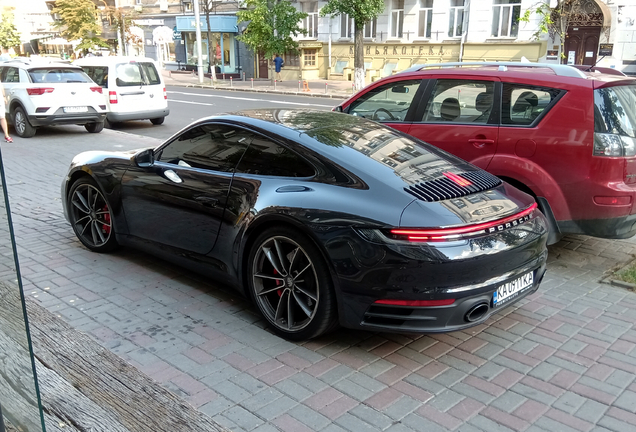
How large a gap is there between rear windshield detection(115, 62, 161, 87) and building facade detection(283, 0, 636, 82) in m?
15.1

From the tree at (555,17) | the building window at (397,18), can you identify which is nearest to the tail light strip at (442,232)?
the tree at (555,17)

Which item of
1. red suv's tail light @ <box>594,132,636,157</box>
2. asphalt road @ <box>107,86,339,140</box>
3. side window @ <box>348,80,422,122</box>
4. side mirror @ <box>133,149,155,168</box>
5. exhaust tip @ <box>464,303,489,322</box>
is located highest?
side window @ <box>348,80,422,122</box>

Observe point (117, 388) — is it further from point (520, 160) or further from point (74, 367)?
point (520, 160)

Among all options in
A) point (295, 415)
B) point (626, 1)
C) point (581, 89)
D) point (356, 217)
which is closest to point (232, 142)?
point (356, 217)

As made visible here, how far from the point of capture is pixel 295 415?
308 centimetres

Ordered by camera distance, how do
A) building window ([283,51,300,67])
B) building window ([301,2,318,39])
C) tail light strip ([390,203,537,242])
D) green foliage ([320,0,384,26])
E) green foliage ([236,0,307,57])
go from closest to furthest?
1. tail light strip ([390,203,537,242])
2. green foliage ([320,0,384,26])
3. green foliage ([236,0,307,57])
4. building window ([301,2,318,39])
5. building window ([283,51,300,67])

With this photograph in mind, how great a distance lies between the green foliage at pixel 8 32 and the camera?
169 ft

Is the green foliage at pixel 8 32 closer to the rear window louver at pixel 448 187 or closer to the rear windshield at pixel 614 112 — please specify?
the rear windshield at pixel 614 112

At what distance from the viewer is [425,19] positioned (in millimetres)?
29656

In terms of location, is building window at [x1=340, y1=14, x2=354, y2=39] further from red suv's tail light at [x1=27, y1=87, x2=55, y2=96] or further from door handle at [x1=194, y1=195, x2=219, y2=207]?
door handle at [x1=194, y1=195, x2=219, y2=207]

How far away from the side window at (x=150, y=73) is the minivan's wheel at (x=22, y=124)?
9.96 feet

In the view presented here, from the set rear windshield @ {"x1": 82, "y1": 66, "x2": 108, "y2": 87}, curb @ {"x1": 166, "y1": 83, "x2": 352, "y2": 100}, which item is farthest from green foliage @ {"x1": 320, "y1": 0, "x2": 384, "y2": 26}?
rear windshield @ {"x1": 82, "y1": 66, "x2": 108, "y2": 87}

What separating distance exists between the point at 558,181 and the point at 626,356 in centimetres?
182

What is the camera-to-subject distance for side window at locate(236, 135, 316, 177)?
155 inches
